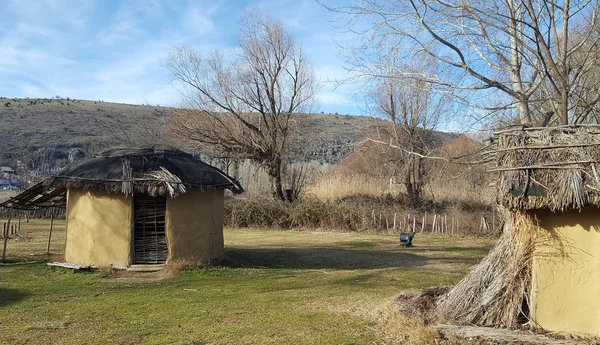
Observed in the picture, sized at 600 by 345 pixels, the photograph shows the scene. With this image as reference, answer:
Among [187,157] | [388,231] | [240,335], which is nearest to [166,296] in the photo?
[240,335]

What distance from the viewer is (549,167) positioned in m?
6.95

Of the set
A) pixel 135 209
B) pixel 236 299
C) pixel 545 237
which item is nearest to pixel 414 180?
pixel 135 209

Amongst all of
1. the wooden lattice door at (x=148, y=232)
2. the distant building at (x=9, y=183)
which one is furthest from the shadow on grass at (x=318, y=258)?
the distant building at (x=9, y=183)

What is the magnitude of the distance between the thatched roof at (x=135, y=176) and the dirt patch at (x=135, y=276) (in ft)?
6.19

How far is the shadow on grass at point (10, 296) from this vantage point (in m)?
10.1

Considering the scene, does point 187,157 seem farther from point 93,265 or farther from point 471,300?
point 471,300

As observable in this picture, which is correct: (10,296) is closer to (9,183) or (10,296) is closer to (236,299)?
(236,299)

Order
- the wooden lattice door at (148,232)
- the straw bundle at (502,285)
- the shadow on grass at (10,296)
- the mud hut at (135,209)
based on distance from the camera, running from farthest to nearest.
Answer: the wooden lattice door at (148,232)
the mud hut at (135,209)
the shadow on grass at (10,296)
the straw bundle at (502,285)

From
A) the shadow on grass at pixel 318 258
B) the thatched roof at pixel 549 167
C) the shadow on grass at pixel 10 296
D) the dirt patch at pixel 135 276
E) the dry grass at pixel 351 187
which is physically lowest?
the shadow on grass at pixel 10 296

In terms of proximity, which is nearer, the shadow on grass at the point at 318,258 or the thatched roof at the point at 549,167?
the thatched roof at the point at 549,167

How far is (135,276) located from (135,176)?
7.75 feet

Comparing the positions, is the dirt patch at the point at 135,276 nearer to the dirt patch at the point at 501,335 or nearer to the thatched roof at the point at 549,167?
the dirt patch at the point at 501,335

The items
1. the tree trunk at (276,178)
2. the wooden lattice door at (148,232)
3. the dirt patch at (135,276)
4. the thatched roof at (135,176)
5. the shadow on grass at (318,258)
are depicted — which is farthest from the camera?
the tree trunk at (276,178)

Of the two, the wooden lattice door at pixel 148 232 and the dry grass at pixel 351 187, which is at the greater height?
the dry grass at pixel 351 187
